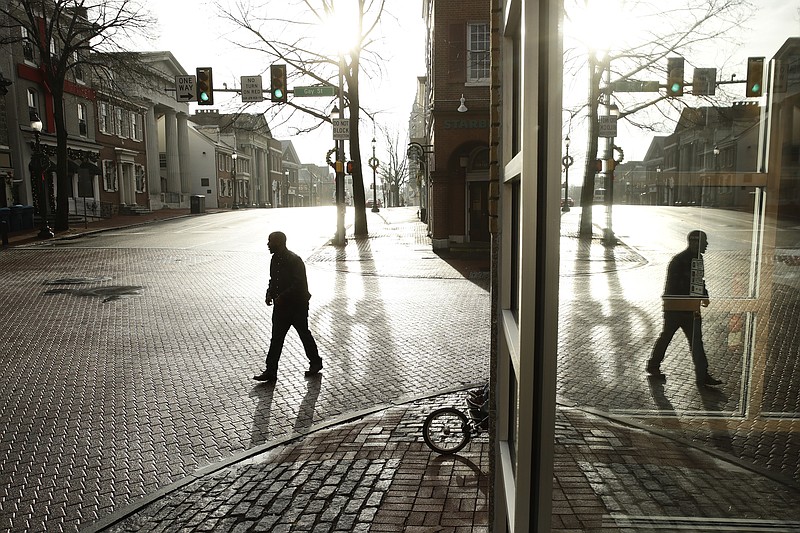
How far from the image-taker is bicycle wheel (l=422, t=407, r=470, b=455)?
510cm

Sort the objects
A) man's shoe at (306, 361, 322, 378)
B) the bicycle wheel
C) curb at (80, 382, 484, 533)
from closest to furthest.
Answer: curb at (80, 382, 484, 533), the bicycle wheel, man's shoe at (306, 361, 322, 378)

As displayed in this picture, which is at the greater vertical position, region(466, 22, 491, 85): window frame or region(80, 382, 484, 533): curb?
region(466, 22, 491, 85): window frame

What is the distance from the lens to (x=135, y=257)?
20672 mm

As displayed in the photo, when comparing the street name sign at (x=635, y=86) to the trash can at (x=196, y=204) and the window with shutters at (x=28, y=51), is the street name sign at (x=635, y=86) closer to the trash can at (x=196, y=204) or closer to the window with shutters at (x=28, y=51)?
the window with shutters at (x=28, y=51)

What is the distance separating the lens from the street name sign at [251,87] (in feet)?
74.1

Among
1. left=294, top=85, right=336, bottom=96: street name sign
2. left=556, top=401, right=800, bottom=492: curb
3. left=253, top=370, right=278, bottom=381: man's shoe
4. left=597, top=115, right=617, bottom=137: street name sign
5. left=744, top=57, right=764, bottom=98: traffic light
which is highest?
left=294, top=85, right=336, bottom=96: street name sign

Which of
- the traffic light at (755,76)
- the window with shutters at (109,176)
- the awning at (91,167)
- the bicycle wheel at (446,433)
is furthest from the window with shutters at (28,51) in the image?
the traffic light at (755,76)

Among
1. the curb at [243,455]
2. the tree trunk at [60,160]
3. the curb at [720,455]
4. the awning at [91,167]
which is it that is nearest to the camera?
the curb at [720,455]

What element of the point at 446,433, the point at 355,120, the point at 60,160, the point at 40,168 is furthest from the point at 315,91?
the point at 446,433

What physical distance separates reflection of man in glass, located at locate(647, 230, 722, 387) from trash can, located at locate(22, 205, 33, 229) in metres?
32.2

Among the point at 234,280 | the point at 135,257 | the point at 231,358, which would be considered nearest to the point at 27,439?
the point at 231,358

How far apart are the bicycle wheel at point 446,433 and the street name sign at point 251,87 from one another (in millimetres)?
19491

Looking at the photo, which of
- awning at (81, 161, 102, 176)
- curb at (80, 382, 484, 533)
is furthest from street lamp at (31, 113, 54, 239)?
curb at (80, 382, 484, 533)

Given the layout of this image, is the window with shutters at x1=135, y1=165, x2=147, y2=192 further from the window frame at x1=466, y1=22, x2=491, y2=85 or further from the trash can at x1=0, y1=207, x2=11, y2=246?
the window frame at x1=466, y1=22, x2=491, y2=85
